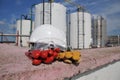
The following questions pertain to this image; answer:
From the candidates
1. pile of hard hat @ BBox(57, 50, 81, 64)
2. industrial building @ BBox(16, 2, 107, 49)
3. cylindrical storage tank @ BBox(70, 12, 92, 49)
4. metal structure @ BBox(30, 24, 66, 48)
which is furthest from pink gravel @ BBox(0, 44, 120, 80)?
cylindrical storage tank @ BBox(70, 12, 92, 49)

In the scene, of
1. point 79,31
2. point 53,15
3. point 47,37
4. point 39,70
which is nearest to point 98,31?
point 79,31

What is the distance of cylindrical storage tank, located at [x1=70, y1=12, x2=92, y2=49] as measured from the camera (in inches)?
673

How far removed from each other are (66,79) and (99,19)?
2097 centimetres

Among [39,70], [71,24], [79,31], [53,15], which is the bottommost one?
[39,70]

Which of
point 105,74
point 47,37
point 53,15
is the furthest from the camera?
point 53,15

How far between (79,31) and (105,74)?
15.1 m

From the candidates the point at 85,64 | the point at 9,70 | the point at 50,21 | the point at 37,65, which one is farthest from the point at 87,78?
the point at 50,21

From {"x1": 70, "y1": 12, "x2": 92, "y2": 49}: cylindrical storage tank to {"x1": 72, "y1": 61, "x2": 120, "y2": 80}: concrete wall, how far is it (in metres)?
14.3

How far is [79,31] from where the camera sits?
17203 mm

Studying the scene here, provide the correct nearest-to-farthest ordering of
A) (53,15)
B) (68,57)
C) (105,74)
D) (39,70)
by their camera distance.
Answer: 1. (39,70)
2. (68,57)
3. (105,74)
4. (53,15)

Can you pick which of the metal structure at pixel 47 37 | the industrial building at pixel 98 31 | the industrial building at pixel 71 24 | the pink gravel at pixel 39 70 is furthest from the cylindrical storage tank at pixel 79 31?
the pink gravel at pixel 39 70

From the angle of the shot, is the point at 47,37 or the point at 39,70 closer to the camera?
the point at 39,70

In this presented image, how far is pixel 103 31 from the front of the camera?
21984mm

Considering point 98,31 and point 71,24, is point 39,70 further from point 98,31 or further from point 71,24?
point 98,31
